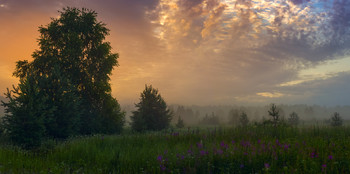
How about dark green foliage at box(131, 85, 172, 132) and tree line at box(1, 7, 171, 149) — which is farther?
dark green foliage at box(131, 85, 172, 132)

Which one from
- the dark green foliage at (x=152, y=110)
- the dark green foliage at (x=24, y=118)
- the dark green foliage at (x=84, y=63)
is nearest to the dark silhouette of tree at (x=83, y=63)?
the dark green foliage at (x=84, y=63)

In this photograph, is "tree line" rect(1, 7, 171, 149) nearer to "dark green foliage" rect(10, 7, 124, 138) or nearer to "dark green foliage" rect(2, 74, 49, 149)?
"dark green foliage" rect(10, 7, 124, 138)

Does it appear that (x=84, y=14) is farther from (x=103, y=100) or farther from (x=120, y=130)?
(x=120, y=130)

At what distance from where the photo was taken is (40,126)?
13062 millimetres

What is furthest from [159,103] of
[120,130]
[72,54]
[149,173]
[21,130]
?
[149,173]

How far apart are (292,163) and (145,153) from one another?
4963 mm

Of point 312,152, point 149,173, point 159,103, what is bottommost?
point 149,173

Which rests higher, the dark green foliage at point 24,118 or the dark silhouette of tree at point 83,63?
the dark silhouette of tree at point 83,63

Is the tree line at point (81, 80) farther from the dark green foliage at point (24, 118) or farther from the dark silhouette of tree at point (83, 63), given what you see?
the dark green foliage at point (24, 118)

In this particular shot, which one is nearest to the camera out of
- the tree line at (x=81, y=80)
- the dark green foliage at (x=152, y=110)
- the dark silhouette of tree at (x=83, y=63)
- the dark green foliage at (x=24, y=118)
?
the dark green foliage at (x=24, y=118)

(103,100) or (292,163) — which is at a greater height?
(103,100)

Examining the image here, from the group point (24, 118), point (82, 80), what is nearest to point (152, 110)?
point (82, 80)

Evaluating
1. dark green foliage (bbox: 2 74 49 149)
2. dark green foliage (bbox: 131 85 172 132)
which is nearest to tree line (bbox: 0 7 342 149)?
dark green foliage (bbox: 131 85 172 132)

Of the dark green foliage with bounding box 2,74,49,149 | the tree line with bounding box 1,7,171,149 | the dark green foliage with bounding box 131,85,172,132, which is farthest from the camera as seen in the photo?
the dark green foliage with bounding box 131,85,172,132
